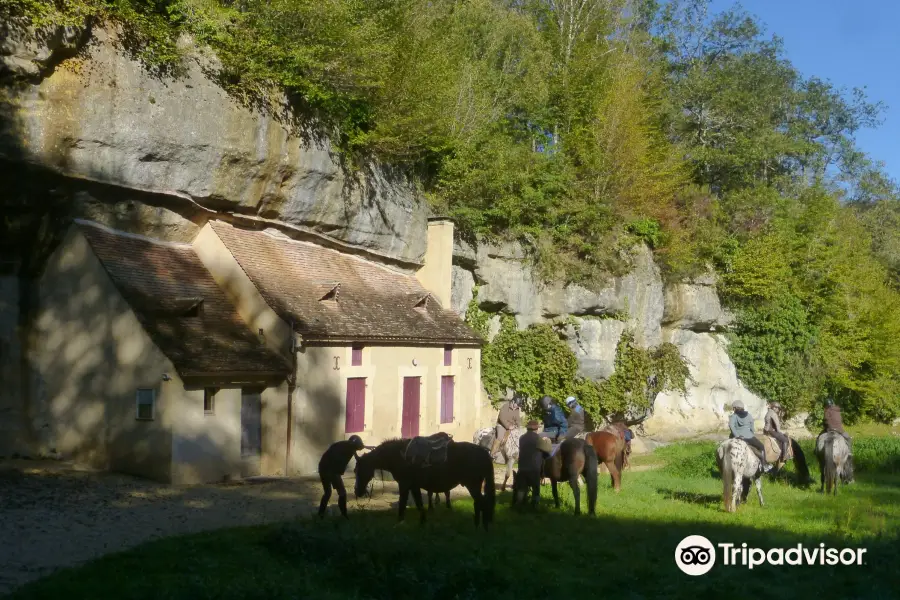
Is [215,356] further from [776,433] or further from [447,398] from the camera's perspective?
[776,433]

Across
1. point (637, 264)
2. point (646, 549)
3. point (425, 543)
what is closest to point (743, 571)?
point (646, 549)

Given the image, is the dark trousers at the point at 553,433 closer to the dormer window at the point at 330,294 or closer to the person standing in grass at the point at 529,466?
the person standing in grass at the point at 529,466

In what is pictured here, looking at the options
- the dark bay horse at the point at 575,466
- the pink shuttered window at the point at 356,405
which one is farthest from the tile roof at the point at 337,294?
the dark bay horse at the point at 575,466

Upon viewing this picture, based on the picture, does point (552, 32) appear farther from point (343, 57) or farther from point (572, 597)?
point (572, 597)

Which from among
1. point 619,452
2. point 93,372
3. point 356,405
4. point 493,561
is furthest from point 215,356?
point 493,561

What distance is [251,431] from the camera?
1911 centimetres

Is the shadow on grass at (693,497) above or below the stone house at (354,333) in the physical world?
below

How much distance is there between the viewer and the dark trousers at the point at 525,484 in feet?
46.2

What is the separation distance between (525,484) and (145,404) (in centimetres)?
813

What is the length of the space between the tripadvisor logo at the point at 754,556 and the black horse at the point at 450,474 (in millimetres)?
2839

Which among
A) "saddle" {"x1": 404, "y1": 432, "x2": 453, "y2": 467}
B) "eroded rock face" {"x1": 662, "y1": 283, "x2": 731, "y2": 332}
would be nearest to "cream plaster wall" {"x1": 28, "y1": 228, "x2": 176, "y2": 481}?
"saddle" {"x1": 404, "y1": 432, "x2": 453, "y2": 467}

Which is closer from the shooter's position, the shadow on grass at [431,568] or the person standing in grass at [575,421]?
the shadow on grass at [431,568]

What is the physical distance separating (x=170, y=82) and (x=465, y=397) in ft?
40.4

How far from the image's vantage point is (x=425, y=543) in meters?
10.6
